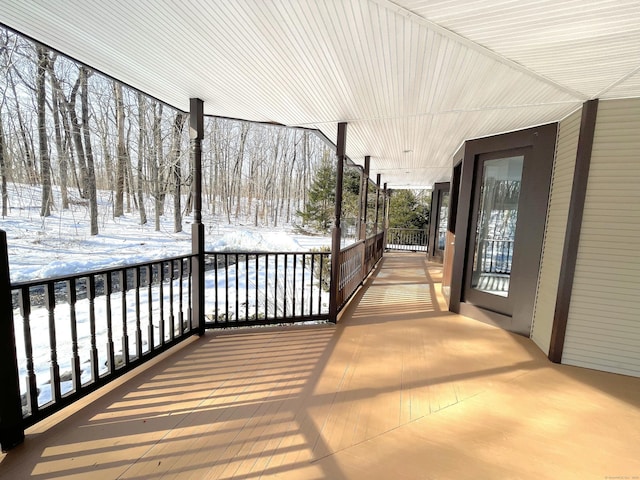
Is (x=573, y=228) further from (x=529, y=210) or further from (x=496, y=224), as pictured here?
(x=496, y=224)

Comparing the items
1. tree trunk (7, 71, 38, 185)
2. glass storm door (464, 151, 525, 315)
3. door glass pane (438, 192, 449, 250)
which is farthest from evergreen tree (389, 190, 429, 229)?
tree trunk (7, 71, 38, 185)

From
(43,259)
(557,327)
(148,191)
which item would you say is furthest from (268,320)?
(148,191)

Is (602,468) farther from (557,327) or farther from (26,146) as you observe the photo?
(26,146)

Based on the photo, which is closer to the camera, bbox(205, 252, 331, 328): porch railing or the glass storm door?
bbox(205, 252, 331, 328): porch railing

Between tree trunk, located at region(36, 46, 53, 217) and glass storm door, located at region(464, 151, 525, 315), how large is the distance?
9.85 m

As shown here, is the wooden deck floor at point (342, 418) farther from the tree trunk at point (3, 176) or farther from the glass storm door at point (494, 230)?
the tree trunk at point (3, 176)

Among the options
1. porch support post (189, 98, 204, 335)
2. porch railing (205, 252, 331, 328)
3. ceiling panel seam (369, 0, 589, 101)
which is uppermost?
ceiling panel seam (369, 0, 589, 101)

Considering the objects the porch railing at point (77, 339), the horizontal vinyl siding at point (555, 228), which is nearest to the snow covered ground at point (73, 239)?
the porch railing at point (77, 339)

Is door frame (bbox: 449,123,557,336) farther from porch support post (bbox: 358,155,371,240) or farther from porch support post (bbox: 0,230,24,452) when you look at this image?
porch support post (bbox: 0,230,24,452)

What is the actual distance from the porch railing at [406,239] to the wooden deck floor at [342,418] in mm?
10230

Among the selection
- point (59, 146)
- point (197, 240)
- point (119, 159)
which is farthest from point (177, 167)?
point (197, 240)

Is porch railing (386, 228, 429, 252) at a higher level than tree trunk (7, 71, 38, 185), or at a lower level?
lower

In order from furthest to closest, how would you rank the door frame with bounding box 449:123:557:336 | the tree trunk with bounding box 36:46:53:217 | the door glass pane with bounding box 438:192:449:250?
the door glass pane with bounding box 438:192:449:250
the tree trunk with bounding box 36:46:53:217
the door frame with bounding box 449:123:557:336

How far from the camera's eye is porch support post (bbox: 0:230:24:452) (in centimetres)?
146
